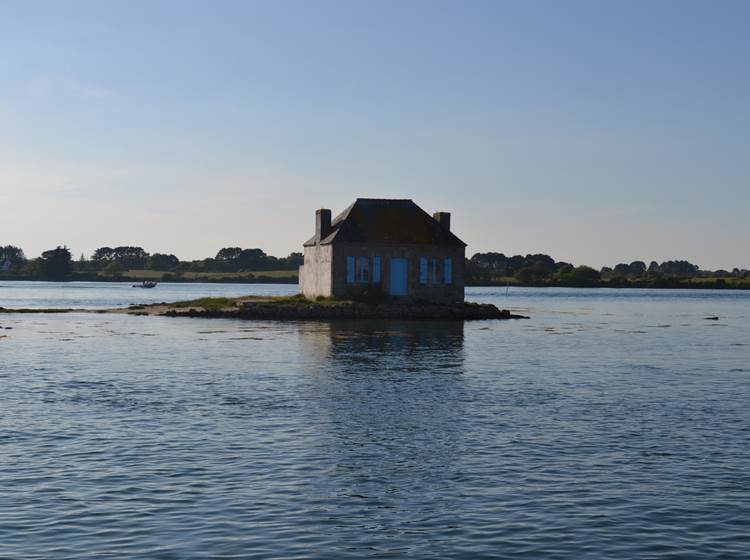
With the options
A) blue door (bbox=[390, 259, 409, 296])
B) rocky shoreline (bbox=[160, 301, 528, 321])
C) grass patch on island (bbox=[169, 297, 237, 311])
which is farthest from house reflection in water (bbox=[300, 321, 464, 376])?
grass patch on island (bbox=[169, 297, 237, 311])

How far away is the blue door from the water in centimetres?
3154

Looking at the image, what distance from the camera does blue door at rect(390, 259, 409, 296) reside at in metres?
70.5

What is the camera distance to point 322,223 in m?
74.6

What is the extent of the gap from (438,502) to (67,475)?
658 centimetres

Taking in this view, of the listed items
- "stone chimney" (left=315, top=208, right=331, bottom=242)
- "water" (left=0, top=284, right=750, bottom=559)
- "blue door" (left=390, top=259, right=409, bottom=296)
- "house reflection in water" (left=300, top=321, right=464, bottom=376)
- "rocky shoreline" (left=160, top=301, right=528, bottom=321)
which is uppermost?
"stone chimney" (left=315, top=208, right=331, bottom=242)

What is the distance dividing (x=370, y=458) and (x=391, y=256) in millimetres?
52347

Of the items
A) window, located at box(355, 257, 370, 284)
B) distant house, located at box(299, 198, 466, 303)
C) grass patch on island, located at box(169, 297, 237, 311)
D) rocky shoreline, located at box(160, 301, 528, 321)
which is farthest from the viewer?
grass patch on island, located at box(169, 297, 237, 311)

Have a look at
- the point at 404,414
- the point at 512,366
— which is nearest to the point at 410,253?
the point at 512,366

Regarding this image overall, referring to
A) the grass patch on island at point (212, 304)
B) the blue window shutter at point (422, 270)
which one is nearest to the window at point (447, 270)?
the blue window shutter at point (422, 270)

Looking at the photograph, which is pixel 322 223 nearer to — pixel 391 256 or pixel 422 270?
pixel 391 256

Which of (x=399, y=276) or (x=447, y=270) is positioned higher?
(x=447, y=270)

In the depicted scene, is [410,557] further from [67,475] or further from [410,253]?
[410,253]

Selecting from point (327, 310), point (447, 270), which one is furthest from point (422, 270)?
point (327, 310)

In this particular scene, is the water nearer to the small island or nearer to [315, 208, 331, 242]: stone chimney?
the small island
